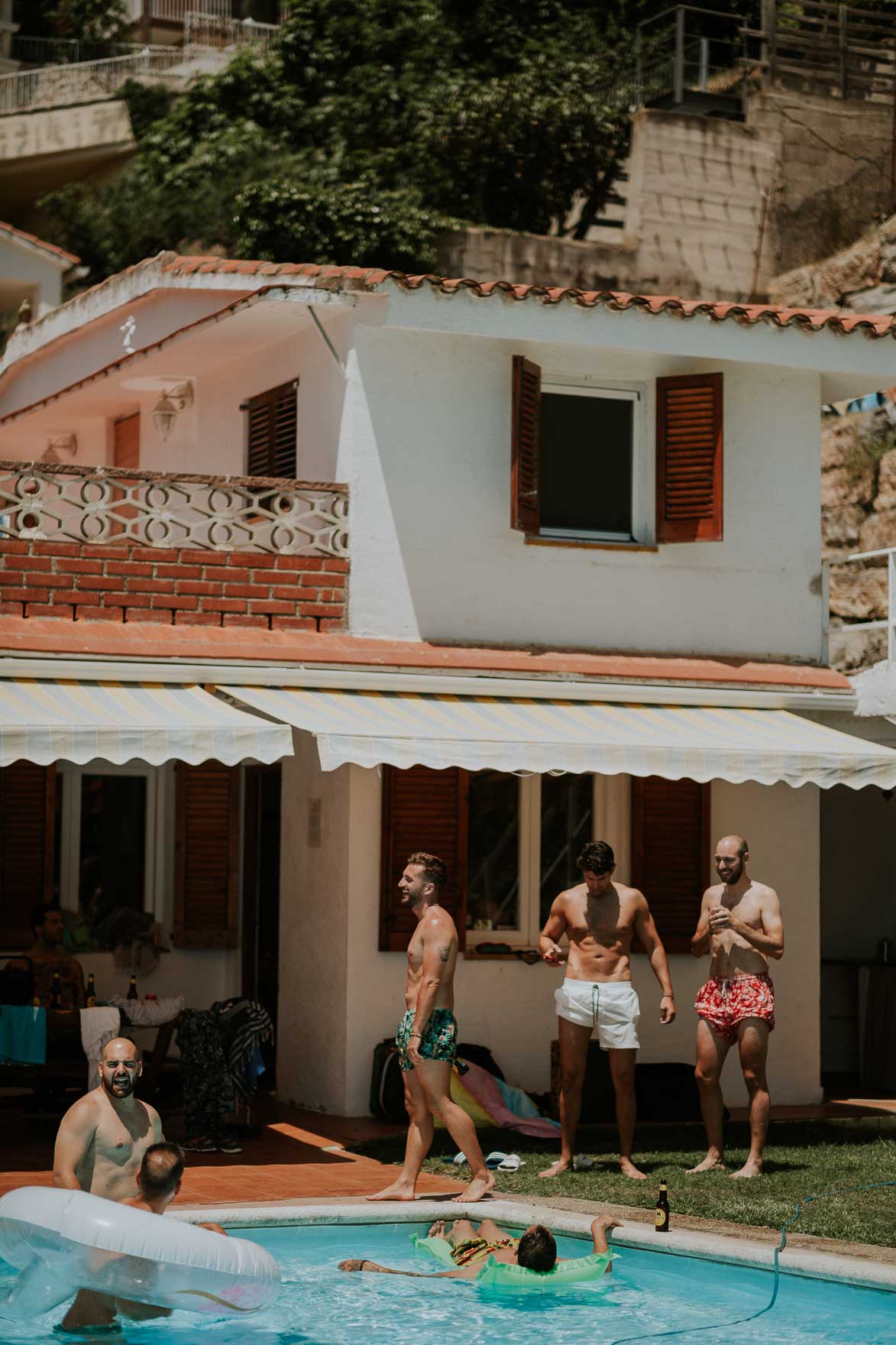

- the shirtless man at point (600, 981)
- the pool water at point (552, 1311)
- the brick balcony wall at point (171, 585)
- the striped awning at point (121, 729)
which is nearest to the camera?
the pool water at point (552, 1311)

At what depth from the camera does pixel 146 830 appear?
1998cm

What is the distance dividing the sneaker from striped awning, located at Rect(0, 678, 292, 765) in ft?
10.6

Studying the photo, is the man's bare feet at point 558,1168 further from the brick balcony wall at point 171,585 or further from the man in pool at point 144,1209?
the brick balcony wall at point 171,585

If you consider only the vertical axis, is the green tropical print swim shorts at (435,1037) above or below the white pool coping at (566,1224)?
above

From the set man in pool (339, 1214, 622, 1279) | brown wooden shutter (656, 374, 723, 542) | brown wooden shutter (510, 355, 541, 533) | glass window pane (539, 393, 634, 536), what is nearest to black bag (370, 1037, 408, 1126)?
man in pool (339, 1214, 622, 1279)

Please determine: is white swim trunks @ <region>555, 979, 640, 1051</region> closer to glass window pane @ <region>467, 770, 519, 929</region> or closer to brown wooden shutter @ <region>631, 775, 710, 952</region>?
glass window pane @ <region>467, 770, 519, 929</region>

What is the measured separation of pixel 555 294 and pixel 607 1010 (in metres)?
6.80

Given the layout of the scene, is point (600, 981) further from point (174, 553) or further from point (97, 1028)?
point (174, 553)

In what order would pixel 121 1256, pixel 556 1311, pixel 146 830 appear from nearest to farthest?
1. pixel 121 1256
2. pixel 556 1311
3. pixel 146 830

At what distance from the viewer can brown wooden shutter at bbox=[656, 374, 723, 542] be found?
17859 millimetres

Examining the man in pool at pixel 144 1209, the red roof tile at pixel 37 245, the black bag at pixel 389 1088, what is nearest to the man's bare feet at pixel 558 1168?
the black bag at pixel 389 1088

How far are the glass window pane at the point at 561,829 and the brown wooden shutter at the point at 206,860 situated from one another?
11.8 feet

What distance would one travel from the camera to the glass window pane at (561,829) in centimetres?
1794

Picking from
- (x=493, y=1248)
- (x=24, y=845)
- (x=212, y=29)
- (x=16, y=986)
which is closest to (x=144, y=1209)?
(x=493, y=1248)
